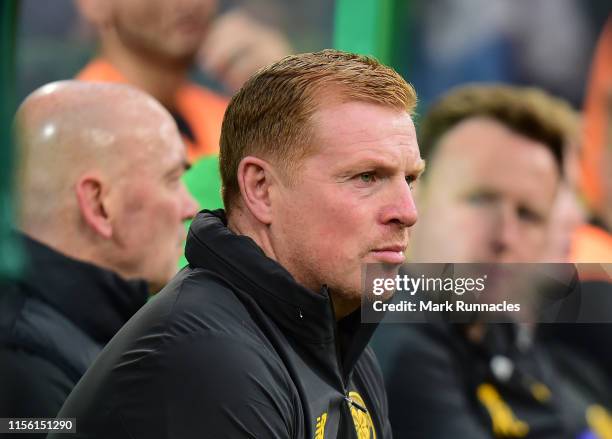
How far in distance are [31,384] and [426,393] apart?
1229mm

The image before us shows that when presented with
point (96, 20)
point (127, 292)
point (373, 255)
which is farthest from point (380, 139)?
point (96, 20)

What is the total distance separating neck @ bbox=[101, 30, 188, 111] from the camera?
315 centimetres

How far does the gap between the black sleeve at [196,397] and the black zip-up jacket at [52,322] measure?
0.74 meters

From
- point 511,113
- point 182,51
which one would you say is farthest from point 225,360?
point 511,113

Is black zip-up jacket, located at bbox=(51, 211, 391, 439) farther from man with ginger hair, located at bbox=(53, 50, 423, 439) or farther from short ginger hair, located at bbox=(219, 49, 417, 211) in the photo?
short ginger hair, located at bbox=(219, 49, 417, 211)

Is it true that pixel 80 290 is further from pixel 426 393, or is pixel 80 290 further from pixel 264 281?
pixel 426 393

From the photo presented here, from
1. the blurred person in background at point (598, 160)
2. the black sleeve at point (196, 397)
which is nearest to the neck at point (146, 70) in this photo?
the blurred person in background at point (598, 160)

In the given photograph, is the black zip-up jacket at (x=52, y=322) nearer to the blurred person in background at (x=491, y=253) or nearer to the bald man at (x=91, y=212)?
the bald man at (x=91, y=212)

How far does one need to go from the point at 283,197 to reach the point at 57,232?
3.35 feet

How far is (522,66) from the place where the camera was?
3.50 m

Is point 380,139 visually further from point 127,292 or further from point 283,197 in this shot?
point 127,292

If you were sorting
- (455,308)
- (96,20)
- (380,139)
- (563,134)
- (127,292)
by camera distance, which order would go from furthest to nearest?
(563,134) < (96,20) < (455,308) < (127,292) < (380,139)

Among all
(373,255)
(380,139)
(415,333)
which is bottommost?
(415,333)

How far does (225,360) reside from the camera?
131cm
